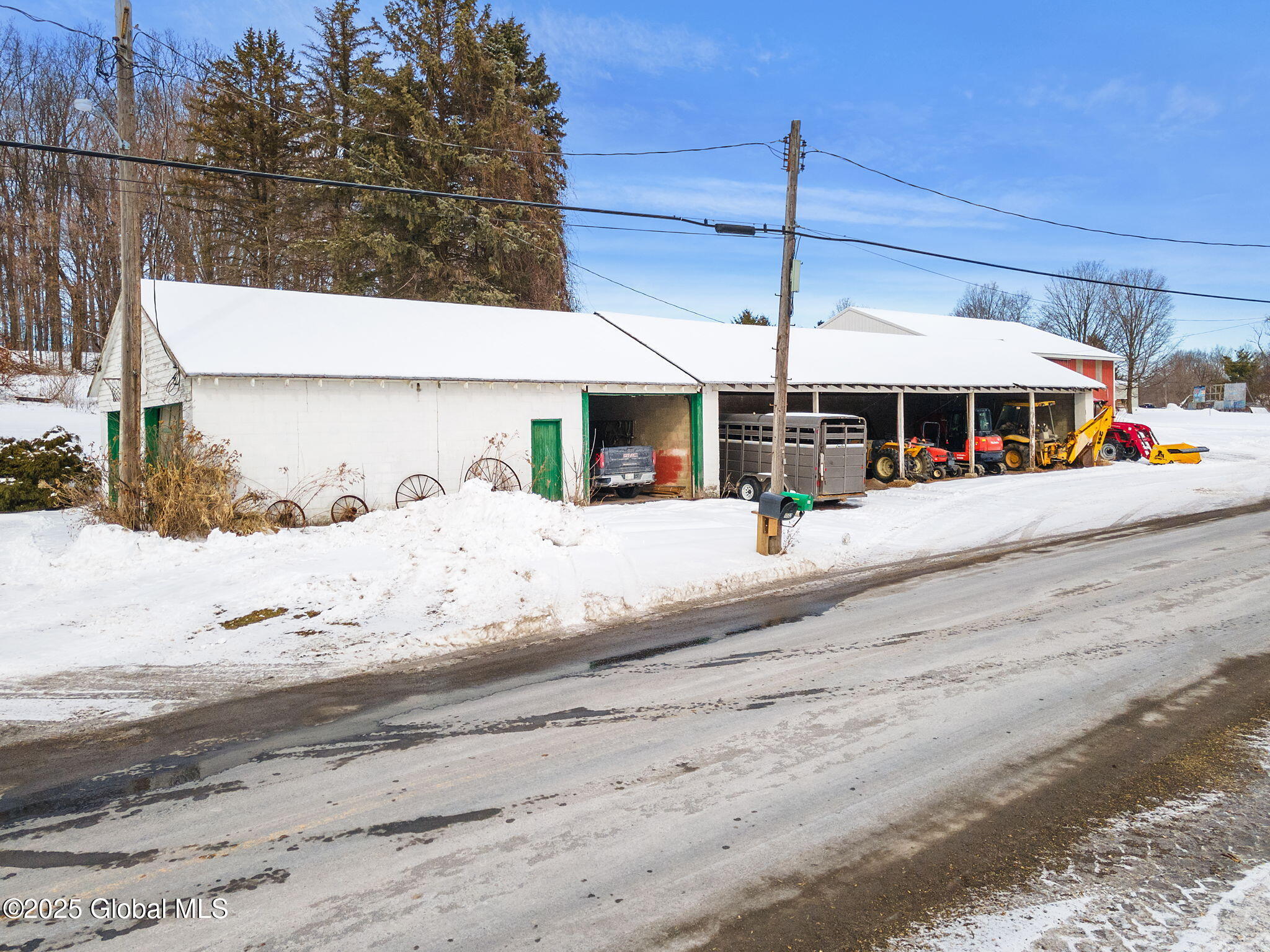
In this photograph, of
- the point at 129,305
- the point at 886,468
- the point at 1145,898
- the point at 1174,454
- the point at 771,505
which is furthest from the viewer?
the point at 1174,454

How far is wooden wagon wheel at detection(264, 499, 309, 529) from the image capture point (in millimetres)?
14555

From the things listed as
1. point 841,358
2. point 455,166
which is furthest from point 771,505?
point 455,166

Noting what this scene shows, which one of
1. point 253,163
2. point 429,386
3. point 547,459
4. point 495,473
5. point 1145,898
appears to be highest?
point 253,163

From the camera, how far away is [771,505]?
12711 mm

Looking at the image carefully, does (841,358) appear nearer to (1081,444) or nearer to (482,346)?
(1081,444)

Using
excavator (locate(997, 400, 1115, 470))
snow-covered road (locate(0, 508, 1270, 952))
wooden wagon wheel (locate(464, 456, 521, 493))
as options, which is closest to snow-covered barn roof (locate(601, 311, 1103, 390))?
excavator (locate(997, 400, 1115, 470))

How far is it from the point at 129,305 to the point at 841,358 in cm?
2054

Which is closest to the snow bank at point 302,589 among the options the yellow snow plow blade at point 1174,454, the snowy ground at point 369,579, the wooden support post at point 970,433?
the snowy ground at point 369,579

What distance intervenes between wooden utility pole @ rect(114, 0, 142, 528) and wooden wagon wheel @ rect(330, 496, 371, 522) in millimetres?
3604

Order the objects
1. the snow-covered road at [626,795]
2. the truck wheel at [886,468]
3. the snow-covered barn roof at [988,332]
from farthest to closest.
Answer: the snow-covered barn roof at [988,332] → the truck wheel at [886,468] → the snow-covered road at [626,795]

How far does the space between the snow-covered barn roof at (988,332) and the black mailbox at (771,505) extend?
1200 inches

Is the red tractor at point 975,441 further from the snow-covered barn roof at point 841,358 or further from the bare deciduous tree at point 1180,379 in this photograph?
the bare deciduous tree at point 1180,379

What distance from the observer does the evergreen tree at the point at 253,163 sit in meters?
29.5

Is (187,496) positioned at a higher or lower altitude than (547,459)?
lower
